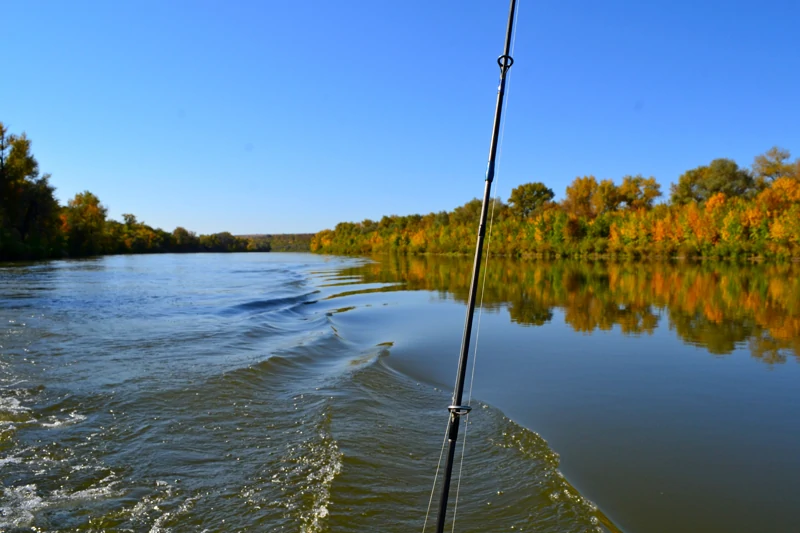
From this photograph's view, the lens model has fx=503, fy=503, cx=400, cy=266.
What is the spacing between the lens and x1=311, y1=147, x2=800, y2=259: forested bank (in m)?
54.5

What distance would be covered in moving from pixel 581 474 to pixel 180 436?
3.87 meters

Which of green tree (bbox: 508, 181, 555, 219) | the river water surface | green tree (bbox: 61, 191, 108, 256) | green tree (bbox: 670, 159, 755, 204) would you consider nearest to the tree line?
the river water surface

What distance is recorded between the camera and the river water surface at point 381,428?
12.3 feet

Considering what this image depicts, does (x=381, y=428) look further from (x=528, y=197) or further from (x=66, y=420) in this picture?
(x=528, y=197)

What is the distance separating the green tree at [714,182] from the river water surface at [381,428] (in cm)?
7215

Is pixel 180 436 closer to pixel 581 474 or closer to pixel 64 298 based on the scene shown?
pixel 581 474

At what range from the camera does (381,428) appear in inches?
215

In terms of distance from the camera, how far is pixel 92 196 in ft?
272

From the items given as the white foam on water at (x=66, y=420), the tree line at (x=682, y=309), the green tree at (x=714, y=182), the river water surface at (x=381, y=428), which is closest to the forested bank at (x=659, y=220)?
the green tree at (x=714, y=182)

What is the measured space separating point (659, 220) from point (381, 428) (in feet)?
224

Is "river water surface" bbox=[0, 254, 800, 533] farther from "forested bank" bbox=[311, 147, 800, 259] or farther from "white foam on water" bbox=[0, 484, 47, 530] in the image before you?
"forested bank" bbox=[311, 147, 800, 259]

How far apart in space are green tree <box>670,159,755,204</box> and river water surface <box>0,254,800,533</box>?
72.2m

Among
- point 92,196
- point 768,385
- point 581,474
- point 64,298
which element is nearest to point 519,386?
point 581,474

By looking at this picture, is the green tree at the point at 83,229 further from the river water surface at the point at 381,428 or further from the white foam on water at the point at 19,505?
the white foam on water at the point at 19,505
